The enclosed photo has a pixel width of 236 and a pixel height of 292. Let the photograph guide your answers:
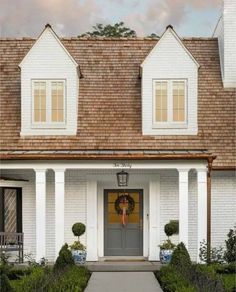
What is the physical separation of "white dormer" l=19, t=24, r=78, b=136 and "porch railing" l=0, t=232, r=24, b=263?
3.21 m

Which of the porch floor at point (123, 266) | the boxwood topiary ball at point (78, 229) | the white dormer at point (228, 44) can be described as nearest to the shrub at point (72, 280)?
the porch floor at point (123, 266)

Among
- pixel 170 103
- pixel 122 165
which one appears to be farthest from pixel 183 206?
pixel 170 103

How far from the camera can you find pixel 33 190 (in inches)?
881

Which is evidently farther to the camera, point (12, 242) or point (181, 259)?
point (12, 242)

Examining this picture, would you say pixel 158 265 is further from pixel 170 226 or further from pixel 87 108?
pixel 87 108

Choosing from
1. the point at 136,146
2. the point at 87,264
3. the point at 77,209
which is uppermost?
the point at 136,146

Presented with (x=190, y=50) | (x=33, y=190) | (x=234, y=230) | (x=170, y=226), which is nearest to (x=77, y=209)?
(x=33, y=190)

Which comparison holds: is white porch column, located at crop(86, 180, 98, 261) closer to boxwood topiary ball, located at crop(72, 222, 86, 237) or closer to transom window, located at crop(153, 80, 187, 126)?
boxwood topiary ball, located at crop(72, 222, 86, 237)

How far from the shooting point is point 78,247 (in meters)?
21.2

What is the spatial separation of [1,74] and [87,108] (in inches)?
134

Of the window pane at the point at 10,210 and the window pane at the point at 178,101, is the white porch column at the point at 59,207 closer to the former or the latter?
the window pane at the point at 10,210

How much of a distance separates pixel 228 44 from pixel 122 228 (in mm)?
7071

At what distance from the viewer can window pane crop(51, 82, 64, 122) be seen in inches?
901

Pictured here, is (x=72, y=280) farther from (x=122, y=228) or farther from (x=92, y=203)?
(x=122, y=228)
